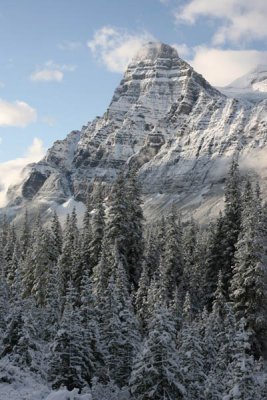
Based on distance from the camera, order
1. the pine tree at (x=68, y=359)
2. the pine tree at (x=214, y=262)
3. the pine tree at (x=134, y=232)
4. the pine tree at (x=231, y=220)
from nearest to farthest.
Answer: the pine tree at (x=68, y=359)
the pine tree at (x=134, y=232)
the pine tree at (x=231, y=220)
the pine tree at (x=214, y=262)

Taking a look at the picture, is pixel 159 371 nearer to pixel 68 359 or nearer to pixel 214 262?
pixel 68 359

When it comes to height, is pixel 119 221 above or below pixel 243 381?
above

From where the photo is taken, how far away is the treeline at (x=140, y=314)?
13.5 metres

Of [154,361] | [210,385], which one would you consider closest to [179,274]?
[210,385]

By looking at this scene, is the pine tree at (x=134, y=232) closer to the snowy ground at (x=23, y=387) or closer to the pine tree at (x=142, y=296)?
the pine tree at (x=142, y=296)

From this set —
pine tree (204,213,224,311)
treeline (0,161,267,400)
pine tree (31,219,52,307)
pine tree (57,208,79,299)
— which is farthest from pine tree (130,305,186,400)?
pine tree (57,208,79,299)

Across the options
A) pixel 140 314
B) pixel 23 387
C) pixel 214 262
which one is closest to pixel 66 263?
pixel 140 314

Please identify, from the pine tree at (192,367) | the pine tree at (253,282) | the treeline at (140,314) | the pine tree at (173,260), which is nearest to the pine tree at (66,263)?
the treeline at (140,314)

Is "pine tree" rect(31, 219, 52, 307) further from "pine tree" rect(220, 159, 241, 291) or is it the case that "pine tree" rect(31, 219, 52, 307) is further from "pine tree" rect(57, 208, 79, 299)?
"pine tree" rect(220, 159, 241, 291)

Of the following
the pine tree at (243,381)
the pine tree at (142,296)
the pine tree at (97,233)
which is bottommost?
the pine tree at (142,296)

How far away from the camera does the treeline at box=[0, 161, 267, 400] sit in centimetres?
1346

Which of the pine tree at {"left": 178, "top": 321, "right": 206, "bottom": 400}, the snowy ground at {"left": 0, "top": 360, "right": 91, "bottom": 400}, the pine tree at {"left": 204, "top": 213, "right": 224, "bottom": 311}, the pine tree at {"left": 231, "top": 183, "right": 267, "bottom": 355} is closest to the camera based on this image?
the snowy ground at {"left": 0, "top": 360, "right": 91, "bottom": 400}

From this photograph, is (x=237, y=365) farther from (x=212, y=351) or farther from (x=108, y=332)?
(x=212, y=351)

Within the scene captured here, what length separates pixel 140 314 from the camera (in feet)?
108
